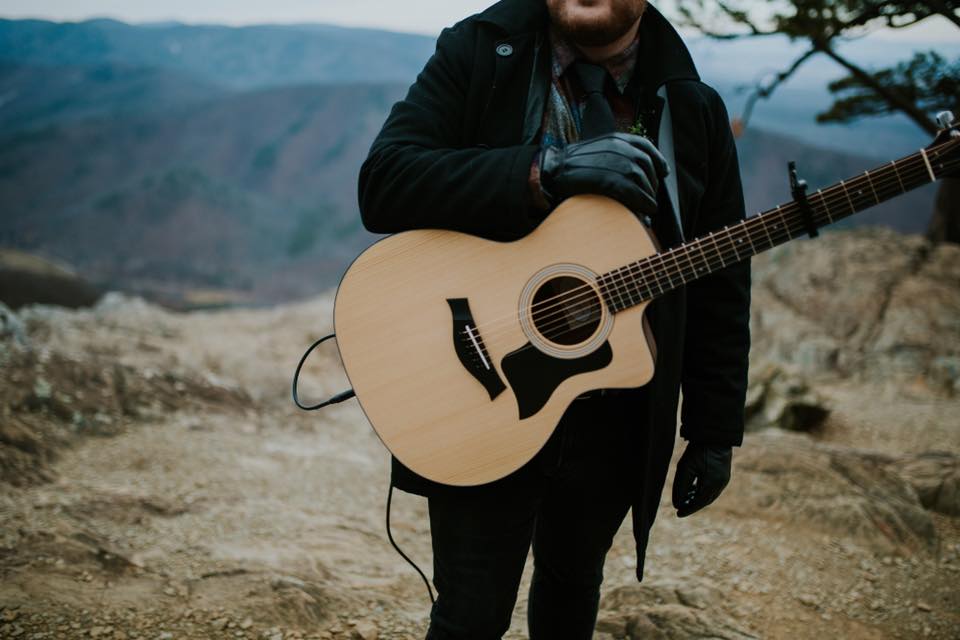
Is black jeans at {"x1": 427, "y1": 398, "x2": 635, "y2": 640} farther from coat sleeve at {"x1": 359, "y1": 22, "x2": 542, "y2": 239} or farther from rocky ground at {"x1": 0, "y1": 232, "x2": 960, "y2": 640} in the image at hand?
rocky ground at {"x1": 0, "y1": 232, "x2": 960, "y2": 640}

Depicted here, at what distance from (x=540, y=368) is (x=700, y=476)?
0.59 metres

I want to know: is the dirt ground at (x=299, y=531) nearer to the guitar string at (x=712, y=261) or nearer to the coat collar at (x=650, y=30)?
the guitar string at (x=712, y=261)

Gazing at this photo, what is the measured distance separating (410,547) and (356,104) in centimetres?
2355

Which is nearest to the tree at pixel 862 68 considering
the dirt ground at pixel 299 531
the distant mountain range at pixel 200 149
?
the dirt ground at pixel 299 531

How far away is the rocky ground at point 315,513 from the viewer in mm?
2334

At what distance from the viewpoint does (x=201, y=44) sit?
25.5 m

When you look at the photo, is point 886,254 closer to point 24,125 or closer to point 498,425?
point 498,425

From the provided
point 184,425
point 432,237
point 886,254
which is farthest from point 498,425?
point 886,254

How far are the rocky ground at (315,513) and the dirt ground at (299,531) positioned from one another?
0.01m

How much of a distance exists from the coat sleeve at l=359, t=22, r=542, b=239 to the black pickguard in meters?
0.29

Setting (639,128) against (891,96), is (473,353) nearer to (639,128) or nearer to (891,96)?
(639,128)

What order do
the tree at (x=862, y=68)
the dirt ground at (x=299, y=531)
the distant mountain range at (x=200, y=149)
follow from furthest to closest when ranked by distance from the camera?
the distant mountain range at (x=200, y=149), the tree at (x=862, y=68), the dirt ground at (x=299, y=531)

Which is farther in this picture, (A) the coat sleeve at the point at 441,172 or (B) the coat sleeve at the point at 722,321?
(B) the coat sleeve at the point at 722,321

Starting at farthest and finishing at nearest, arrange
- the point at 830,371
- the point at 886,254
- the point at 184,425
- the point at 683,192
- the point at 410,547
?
the point at 886,254 → the point at 830,371 → the point at 184,425 → the point at 410,547 → the point at 683,192
